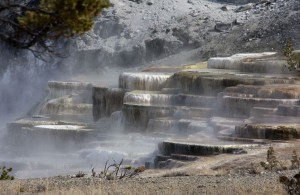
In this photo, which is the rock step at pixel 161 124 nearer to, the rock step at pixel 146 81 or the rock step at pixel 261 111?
the rock step at pixel 261 111

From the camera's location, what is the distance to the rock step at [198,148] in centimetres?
2267

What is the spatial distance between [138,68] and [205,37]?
4.18 m

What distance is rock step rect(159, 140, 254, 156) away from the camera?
22672 mm

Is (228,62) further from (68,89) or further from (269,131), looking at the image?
(269,131)

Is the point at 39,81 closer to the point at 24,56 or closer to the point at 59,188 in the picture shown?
the point at 24,56

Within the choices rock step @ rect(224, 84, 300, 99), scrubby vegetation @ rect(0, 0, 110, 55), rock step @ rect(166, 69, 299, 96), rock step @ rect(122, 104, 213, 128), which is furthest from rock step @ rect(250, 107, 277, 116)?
scrubby vegetation @ rect(0, 0, 110, 55)

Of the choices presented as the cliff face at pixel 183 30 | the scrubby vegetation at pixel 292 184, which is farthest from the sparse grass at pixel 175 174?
the cliff face at pixel 183 30

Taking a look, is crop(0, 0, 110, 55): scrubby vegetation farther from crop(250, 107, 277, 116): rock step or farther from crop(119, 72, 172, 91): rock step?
crop(119, 72, 172, 91): rock step

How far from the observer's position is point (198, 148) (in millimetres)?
22984

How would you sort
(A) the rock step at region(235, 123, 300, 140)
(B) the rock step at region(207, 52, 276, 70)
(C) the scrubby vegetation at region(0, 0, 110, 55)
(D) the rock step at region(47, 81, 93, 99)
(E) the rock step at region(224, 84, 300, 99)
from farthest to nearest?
(D) the rock step at region(47, 81, 93, 99), (B) the rock step at region(207, 52, 276, 70), (E) the rock step at region(224, 84, 300, 99), (A) the rock step at region(235, 123, 300, 140), (C) the scrubby vegetation at region(0, 0, 110, 55)

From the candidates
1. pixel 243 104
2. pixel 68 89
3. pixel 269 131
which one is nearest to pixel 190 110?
pixel 243 104

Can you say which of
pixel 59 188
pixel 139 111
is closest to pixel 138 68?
pixel 139 111

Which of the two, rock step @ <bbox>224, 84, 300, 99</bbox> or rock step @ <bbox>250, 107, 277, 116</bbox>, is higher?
rock step @ <bbox>224, 84, 300, 99</bbox>

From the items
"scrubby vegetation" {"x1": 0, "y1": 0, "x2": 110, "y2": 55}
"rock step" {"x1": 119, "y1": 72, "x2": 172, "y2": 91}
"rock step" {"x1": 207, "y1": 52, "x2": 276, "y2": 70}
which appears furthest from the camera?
"rock step" {"x1": 207, "y1": 52, "x2": 276, "y2": 70}
